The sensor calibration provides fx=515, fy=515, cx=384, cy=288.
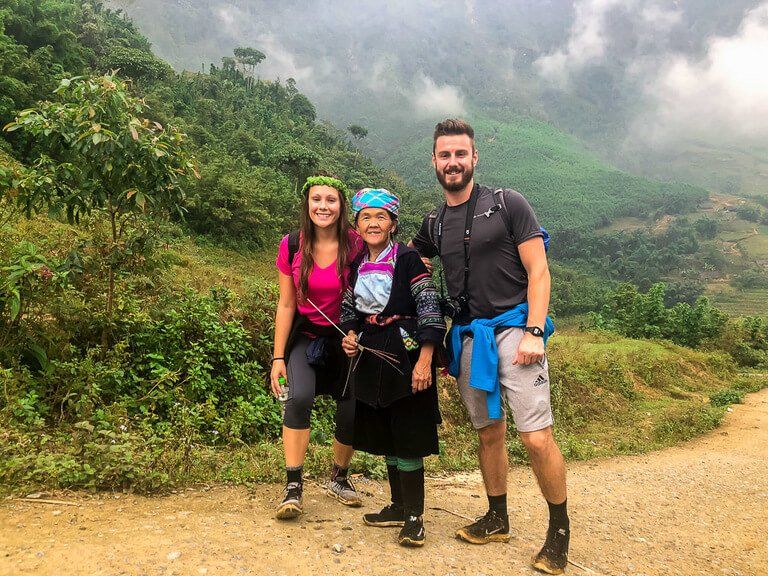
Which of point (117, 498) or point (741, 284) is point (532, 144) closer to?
point (741, 284)

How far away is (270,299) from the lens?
675 centimetres

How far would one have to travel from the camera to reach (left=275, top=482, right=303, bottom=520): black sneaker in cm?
291

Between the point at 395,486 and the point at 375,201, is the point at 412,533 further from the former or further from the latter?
the point at 375,201

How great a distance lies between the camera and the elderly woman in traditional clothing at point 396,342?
2.79 m

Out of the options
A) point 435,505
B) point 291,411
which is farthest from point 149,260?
point 435,505

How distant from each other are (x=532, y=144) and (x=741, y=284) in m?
119

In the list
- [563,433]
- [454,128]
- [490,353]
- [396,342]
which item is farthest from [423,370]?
[563,433]

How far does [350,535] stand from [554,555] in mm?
1086

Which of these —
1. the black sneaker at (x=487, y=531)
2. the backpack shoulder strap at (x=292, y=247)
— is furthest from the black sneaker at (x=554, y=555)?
the backpack shoulder strap at (x=292, y=247)

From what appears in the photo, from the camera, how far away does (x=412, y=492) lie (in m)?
2.80

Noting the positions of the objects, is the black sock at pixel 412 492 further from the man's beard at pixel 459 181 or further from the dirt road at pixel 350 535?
the man's beard at pixel 459 181

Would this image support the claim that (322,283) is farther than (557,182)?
No

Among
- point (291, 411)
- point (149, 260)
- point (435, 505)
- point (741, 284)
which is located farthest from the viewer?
point (741, 284)

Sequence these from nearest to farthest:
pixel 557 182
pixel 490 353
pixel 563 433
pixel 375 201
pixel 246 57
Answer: pixel 490 353
pixel 375 201
pixel 563 433
pixel 246 57
pixel 557 182
